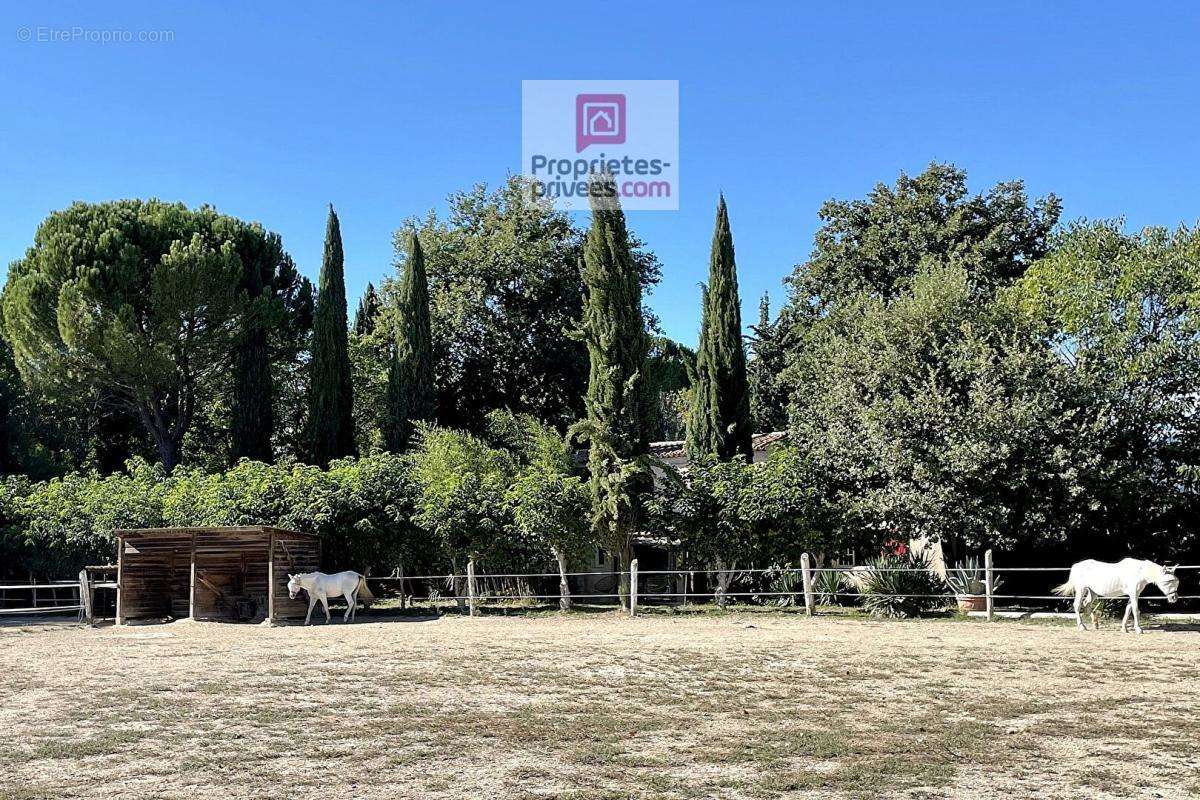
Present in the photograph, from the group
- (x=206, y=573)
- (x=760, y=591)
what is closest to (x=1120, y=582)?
(x=760, y=591)

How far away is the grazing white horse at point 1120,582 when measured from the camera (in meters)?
16.9

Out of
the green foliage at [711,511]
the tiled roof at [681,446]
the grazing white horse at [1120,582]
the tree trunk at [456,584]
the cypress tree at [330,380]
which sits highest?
the cypress tree at [330,380]

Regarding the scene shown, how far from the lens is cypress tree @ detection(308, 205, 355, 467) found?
33.6 metres

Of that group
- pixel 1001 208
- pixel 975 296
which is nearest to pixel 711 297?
pixel 975 296

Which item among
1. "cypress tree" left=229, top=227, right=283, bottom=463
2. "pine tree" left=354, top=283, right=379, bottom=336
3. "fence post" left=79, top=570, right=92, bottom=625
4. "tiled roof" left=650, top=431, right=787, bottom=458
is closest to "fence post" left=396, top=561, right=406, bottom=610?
"fence post" left=79, top=570, right=92, bottom=625

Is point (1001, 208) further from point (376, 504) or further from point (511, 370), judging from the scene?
point (376, 504)

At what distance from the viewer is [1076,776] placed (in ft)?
24.2

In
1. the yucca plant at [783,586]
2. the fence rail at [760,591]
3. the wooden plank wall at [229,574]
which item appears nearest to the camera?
the fence rail at [760,591]

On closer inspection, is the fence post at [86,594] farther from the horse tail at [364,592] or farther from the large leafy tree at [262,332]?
the large leafy tree at [262,332]

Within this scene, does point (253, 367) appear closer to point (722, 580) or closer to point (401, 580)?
point (401, 580)

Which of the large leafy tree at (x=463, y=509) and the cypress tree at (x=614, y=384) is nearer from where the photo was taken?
the cypress tree at (x=614, y=384)

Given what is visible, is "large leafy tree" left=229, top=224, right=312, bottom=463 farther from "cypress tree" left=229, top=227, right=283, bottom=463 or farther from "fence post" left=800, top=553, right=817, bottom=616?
"fence post" left=800, top=553, right=817, bottom=616

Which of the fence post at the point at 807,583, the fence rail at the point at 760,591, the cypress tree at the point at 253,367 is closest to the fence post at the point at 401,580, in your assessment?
the fence rail at the point at 760,591

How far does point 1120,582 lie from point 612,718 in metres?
11.7
